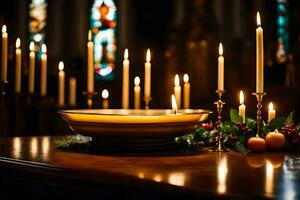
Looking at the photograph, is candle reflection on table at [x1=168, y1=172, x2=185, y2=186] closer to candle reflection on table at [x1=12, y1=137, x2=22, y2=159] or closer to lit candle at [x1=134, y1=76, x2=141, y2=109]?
candle reflection on table at [x1=12, y1=137, x2=22, y2=159]

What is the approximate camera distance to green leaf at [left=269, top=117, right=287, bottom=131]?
1.40 m

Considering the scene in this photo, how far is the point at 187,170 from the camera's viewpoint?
98 cm

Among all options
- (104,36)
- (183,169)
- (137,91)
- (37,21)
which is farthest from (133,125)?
(37,21)

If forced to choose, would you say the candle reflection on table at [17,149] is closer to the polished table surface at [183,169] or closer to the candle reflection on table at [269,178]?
the polished table surface at [183,169]

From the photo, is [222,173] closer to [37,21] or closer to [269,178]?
[269,178]

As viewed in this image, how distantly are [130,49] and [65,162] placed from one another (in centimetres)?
671

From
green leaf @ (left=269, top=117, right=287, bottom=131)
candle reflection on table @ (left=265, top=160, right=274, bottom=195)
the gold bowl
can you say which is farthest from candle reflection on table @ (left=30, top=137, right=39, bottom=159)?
green leaf @ (left=269, top=117, right=287, bottom=131)

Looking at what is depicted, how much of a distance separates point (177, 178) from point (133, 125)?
34cm

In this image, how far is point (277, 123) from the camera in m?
1.41

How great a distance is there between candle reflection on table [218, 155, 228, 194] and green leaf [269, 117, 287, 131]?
253mm

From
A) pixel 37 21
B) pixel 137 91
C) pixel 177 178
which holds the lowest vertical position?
pixel 177 178

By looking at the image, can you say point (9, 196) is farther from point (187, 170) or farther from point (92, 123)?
point (187, 170)

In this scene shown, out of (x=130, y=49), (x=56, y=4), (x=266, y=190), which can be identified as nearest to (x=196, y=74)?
(x=130, y=49)

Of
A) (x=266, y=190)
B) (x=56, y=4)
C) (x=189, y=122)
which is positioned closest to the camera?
(x=266, y=190)
